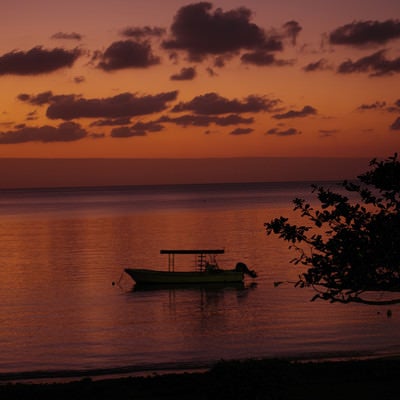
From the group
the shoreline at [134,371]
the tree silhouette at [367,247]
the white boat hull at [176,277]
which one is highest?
the tree silhouette at [367,247]

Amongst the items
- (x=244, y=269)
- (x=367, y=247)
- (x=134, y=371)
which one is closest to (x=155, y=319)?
(x=134, y=371)

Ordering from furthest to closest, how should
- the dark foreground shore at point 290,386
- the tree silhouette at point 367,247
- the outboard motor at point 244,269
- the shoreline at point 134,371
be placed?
the outboard motor at point 244,269, the shoreline at point 134,371, the dark foreground shore at point 290,386, the tree silhouette at point 367,247

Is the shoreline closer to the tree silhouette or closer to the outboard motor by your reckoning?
the tree silhouette

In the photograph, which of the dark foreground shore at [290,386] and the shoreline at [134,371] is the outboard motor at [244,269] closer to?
the shoreline at [134,371]

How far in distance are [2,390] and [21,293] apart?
37527 millimetres

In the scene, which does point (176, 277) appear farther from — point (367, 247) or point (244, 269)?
point (367, 247)

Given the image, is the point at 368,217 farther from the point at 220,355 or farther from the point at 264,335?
the point at 264,335

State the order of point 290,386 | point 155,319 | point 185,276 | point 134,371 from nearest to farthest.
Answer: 1. point 290,386
2. point 134,371
3. point 155,319
4. point 185,276

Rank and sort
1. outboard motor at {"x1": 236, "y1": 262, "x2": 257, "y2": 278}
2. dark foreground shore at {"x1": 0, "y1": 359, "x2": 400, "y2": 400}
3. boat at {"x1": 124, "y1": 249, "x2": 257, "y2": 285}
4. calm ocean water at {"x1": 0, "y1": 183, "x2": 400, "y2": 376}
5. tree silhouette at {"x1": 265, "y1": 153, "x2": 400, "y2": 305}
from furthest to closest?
outboard motor at {"x1": 236, "y1": 262, "x2": 257, "y2": 278} → boat at {"x1": 124, "y1": 249, "x2": 257, "y2": 285} → calm ocean water at {"x1": 0, "y1": 183, "x2": 400, "y2": 376} → dark foreground shore at {"x1": 0, "y1": 359, "x2": 400, "y2": 400} → tree silhouette at {"x1": 265, "y1": 153, "x2": 400, "y2": 305}

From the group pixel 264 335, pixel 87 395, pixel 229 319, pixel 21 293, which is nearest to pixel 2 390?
pixel 87 395

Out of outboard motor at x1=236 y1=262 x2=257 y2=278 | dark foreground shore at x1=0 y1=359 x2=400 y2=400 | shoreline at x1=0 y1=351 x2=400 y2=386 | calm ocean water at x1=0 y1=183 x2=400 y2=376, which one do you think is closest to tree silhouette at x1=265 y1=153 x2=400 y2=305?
dark foreground shore at x1=0 y1=359 x2=400 y2=400

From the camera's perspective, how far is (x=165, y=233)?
394 ft

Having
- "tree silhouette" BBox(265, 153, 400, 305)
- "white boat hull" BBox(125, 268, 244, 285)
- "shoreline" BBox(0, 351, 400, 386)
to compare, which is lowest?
"shoreline" BBox(0, 351, 400, 386)

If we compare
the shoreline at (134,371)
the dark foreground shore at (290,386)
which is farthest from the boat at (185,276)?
the dark foreground shore at (290,386)
